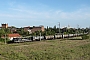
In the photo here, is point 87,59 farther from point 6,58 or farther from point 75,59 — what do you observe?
point 6,58

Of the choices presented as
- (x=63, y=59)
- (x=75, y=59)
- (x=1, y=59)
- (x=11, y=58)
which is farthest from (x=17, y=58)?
(x=75, y=59)

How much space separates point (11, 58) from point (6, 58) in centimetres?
38

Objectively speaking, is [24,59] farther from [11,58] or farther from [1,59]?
[1,59]

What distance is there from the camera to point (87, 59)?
53.6 feet

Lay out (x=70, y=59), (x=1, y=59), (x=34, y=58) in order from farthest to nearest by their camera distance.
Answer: (x=70, y=59), (x=34, y=58), (x=1, y=59)

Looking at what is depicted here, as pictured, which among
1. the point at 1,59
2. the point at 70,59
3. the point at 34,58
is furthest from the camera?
the point at 70,59

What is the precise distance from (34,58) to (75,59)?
4.06 meters

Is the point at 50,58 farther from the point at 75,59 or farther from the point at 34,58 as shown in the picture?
the point at 75,59

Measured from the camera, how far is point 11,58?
44.3 ft

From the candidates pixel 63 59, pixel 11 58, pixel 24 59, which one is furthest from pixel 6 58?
pixel 63 59

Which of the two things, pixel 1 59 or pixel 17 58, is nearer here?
pixel 1 59

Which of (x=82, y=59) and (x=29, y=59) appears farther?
(x=82, y=59)

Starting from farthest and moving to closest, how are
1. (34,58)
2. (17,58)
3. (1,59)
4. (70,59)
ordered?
(70,59), (34,58), (17,58), (1,59)

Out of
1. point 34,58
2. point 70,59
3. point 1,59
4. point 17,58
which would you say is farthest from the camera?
point 70,59
